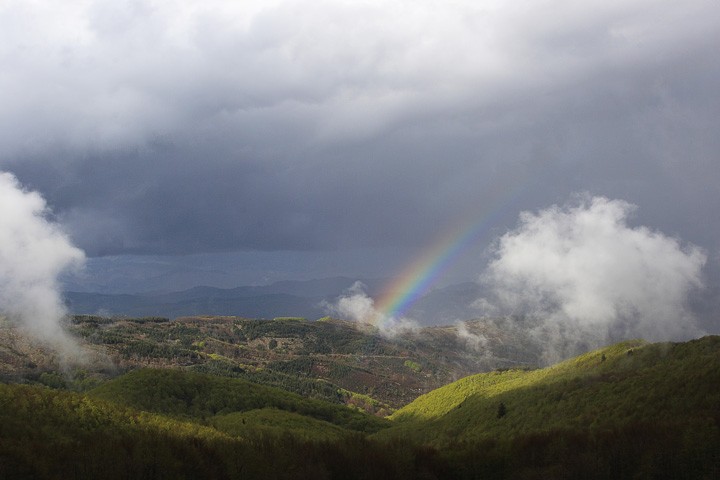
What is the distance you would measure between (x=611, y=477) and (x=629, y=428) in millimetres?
6740

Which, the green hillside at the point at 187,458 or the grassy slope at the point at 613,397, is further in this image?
the grassy slope at the point at 613,397

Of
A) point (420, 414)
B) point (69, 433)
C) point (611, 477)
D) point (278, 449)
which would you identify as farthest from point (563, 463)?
point (420, 414)

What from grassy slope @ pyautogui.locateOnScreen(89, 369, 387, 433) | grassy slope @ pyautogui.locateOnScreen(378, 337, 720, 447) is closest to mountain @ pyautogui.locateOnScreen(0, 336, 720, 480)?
grassy slope @ pyautogui.locateOnScreen(378, 337, 720, 447)

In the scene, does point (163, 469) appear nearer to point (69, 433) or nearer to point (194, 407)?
point (69, 433)

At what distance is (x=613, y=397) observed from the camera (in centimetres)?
5481

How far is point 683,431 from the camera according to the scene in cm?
2414

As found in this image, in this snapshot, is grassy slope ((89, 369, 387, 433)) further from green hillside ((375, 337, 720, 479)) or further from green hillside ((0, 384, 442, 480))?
green hillside ((0, 384, 442, 480))

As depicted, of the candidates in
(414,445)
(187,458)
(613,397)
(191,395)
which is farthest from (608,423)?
(191,395)

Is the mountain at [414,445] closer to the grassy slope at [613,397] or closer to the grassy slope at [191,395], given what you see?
the grassy slope at [613,397]

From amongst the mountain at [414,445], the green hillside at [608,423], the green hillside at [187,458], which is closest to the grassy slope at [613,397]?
the green hillside at [608,423]

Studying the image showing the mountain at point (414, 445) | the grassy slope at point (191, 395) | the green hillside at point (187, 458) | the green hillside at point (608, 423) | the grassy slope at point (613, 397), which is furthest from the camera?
the grassy slope at point (191, 395)

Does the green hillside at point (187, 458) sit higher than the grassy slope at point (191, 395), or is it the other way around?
the grassy slope at point (191, 395)

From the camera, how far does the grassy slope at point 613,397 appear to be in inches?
1634

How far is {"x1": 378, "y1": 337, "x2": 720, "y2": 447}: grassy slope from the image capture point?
4150 centimetres
